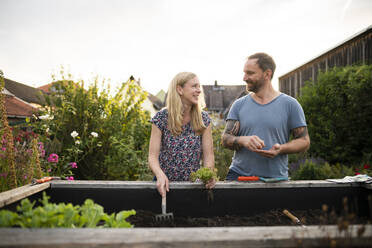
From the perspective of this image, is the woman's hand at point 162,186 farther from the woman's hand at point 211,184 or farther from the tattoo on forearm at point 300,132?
the tattoo on forearm at point 300,132

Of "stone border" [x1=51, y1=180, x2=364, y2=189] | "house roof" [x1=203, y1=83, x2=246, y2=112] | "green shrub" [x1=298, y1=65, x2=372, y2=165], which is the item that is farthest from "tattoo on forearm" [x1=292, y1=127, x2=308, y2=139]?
"house roof" [x1=203, y1=83, x2=246, y2=112]

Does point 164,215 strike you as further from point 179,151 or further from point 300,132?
point 300,132

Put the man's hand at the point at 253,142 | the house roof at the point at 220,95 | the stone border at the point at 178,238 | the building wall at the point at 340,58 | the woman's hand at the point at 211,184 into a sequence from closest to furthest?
the stone border at the point at 178,238
the woman's hand at the point at 211,184
the man's hand at the point at 253,142
the building wall at the point at 340,58
the house roof at the point at 220,95

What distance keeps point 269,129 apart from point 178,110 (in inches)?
29.2

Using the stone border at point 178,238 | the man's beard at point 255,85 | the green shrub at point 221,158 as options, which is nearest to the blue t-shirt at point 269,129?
the man's beard at point 255,85

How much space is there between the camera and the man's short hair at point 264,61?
201cm

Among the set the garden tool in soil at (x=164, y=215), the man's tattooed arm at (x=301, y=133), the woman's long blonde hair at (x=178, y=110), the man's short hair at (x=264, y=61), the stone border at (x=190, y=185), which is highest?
the man's short hair at (x=264, y=61)

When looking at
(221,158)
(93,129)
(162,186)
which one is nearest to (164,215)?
(162,186)

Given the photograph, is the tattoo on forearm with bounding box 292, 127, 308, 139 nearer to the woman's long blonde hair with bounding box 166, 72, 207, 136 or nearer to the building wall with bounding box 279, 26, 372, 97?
the woman's long blonde hair with bounding box 166, 72, 207, 136

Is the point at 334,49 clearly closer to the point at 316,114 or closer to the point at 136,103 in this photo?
the point at 316,114

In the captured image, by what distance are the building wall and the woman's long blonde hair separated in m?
5.46

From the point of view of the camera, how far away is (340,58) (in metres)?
7.62

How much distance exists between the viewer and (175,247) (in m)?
0.78

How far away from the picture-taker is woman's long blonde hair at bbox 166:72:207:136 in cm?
189
